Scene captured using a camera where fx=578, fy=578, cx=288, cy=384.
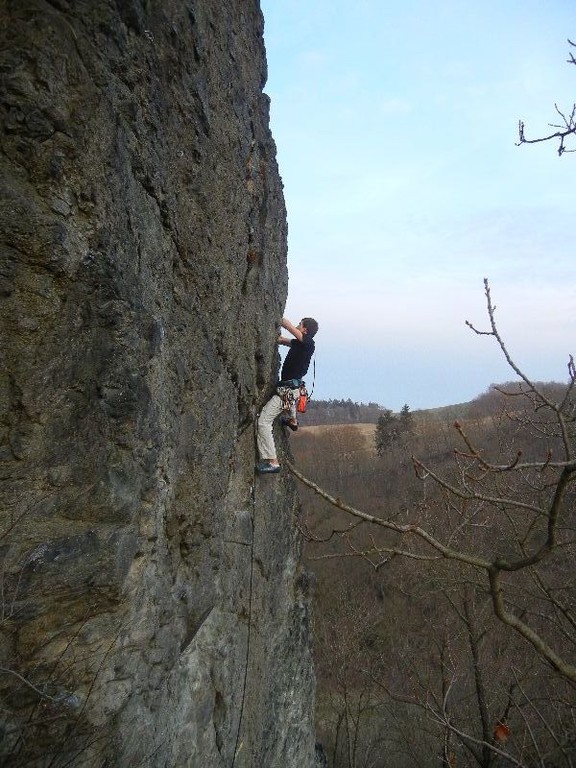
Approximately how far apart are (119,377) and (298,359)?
3.85 meters

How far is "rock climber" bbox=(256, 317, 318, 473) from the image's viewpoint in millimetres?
6520

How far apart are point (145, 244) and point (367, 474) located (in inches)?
1597

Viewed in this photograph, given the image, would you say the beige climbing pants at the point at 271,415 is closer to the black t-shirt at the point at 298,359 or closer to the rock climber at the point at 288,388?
the rock climber at the point at 288,388

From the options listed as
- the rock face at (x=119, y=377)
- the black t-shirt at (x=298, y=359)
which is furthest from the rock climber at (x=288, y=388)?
the rock face at (x=119, y=377)

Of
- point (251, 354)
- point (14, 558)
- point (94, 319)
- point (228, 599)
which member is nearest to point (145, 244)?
point (94, 319)

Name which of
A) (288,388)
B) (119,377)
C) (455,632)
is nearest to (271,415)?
(288,388)

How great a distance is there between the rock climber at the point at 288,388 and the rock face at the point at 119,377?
1.05 metres

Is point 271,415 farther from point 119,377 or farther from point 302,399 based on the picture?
point 119,377

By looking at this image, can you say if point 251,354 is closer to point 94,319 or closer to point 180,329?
point 180,329

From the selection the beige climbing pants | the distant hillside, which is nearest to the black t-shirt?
the beige climbing pants

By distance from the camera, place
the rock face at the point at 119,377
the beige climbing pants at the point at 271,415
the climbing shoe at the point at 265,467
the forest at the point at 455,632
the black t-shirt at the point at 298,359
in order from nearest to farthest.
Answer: the rock face at the point at 119,377
the forest at the point at 455,632
the climbing shoe at the point at 265,467
the beige climbing pants at the point at 271,415
the black t-shirt at the point at 298,359

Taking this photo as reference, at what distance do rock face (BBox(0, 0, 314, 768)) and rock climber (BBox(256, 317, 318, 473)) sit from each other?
1049 millimetres

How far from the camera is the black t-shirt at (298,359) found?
7.02m

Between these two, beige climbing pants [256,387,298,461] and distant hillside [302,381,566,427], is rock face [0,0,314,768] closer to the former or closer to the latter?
beige climbing pants [256,387,298,461]
